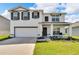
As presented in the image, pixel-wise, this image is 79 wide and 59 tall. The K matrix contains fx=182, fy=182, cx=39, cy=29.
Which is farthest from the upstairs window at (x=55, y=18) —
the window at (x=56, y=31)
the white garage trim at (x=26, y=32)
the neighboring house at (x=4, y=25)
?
the neighboring house at (x=4, y=25)

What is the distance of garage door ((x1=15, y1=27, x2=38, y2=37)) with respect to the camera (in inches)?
947

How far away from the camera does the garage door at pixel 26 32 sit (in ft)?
78.9

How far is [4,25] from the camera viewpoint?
25.9 metres

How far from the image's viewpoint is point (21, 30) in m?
24.6

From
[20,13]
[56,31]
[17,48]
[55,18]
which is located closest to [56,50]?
[17,48]

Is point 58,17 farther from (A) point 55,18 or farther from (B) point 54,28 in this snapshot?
(B) point 54,28

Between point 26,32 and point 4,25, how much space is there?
374 centimetres

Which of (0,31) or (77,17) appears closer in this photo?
(0,31)

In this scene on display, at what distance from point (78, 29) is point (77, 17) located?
95.0 inches

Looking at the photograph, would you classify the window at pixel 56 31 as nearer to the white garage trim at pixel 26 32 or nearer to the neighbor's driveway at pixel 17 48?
the white garage trim at pixel 26 32
